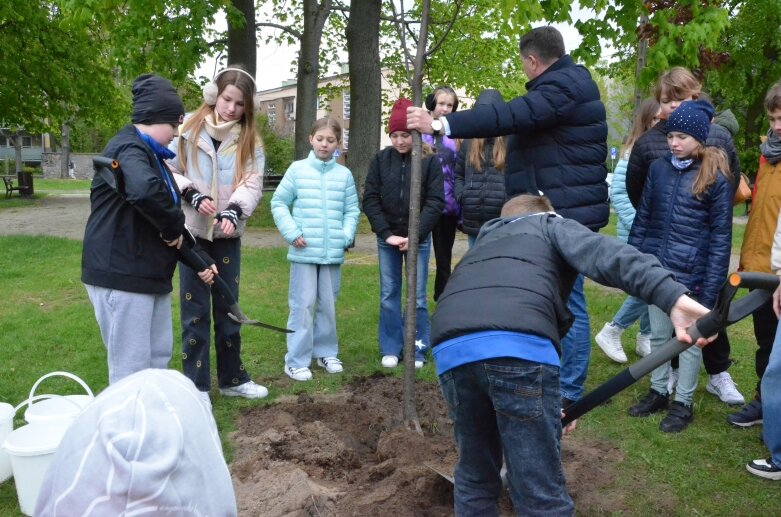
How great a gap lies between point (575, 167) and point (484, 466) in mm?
1869

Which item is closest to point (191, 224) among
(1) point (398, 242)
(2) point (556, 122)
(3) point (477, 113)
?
(1) point (398, 242)

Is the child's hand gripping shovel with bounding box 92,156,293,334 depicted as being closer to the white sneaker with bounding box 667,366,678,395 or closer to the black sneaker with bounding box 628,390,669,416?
the black sneaker with bounding box 628,390,669,416

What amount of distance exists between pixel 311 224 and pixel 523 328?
306 cm

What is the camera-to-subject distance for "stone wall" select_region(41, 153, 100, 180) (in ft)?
174

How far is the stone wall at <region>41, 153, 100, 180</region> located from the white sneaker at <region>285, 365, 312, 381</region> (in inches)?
2076

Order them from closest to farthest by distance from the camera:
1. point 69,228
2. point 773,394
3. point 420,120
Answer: point 773,394
point 420,120
point 69,228


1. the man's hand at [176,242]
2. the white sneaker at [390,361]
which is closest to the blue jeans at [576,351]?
the white sneaker at [390,361]

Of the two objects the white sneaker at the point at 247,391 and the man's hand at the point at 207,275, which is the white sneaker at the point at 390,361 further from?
the man's hand at the point at 207,275

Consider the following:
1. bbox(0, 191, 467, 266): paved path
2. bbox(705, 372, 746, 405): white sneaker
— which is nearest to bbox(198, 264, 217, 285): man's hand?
bbox(705, 372, 746, 405): white sneaker

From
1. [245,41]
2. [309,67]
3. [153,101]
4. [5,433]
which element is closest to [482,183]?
[153,101]

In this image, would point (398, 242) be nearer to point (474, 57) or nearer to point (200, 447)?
point (200, 447)

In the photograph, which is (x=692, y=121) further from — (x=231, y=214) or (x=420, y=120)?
(x=231, y=214)

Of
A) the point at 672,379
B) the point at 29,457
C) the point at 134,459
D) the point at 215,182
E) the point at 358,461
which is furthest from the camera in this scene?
the point at 672,379

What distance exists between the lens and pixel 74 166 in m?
53.1
